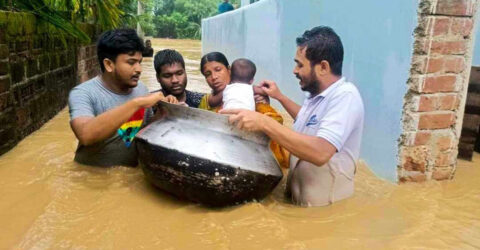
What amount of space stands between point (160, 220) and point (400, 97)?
189cm

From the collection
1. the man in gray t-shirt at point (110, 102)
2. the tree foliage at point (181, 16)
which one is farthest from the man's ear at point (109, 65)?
the tree foliage at point (181, 16)

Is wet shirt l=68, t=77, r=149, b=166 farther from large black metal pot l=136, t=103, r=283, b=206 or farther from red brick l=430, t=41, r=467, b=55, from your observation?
red brick l=430, t=41, r=467, b=55

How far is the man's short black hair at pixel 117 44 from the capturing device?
9.48 ft

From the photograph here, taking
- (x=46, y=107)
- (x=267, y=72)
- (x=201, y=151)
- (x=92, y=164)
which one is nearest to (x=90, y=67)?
(x=46, y=107)

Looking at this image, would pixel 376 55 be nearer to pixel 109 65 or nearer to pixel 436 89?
pixel 436 89

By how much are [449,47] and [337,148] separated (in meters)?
1.29

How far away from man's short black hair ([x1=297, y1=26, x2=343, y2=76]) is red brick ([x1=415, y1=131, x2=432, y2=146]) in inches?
37.4

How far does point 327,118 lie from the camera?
232 centimetres

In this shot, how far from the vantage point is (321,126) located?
232 cm

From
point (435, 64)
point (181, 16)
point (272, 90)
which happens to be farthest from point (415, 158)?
point (181, 16)

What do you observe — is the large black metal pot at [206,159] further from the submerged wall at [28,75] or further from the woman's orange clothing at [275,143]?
the submerged wall at [28,75]

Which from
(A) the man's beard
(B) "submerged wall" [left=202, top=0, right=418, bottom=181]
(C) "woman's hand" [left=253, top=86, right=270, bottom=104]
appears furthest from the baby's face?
(B) "submerged wall" [left=202, top=0, right=418, bottom=181]

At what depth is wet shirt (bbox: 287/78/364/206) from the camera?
233 centimetres

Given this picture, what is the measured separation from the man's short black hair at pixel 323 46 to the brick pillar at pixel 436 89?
2.51ft
